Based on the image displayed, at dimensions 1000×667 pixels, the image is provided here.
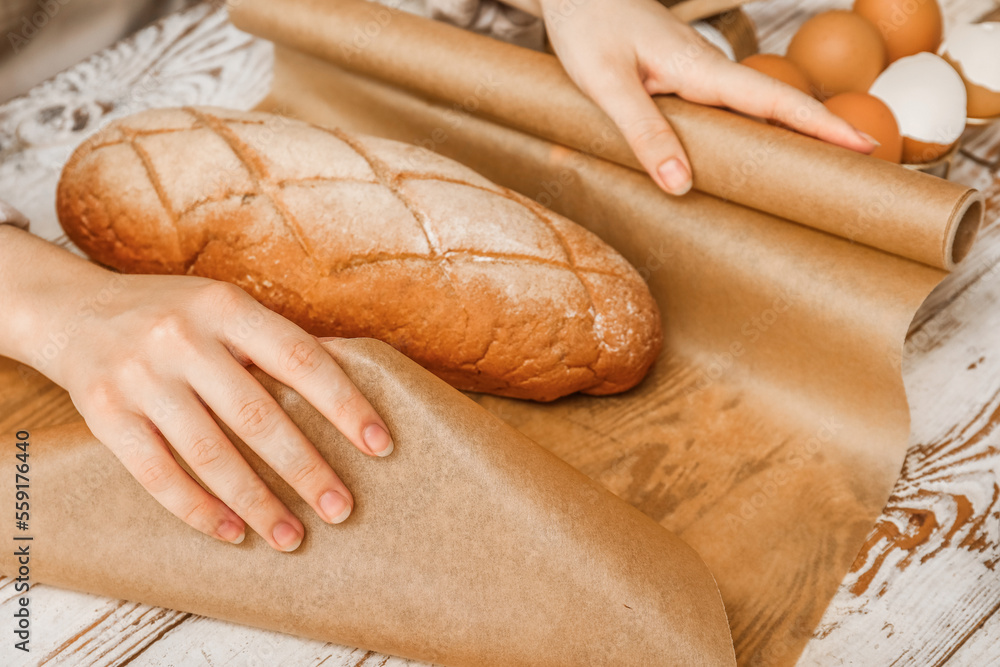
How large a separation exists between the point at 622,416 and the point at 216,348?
0.63 m

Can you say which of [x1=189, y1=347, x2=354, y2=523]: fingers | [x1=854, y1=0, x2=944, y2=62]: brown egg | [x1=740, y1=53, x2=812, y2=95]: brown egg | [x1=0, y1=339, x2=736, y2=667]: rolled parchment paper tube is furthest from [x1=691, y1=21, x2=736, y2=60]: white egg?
[x1=189, y1=347, x2=354, y2=523]: fingers

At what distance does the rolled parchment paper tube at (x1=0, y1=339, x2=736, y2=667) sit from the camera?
740 mm

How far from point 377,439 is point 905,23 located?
126cm

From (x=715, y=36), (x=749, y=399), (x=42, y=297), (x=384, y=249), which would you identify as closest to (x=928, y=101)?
(x=715, y=36)

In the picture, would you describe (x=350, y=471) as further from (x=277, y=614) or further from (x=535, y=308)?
(x=535, y=308)

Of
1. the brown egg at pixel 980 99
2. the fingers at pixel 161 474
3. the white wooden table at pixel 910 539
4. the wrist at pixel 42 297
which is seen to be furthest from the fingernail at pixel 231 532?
the brown egg at pixel 980 99

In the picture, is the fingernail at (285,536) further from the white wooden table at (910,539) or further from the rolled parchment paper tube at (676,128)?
the rolled parchment paper tube at (676,128)

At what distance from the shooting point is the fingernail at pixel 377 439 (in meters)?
0.74

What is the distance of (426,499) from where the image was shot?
2.48 feet

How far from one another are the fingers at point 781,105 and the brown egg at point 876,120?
0.13 m

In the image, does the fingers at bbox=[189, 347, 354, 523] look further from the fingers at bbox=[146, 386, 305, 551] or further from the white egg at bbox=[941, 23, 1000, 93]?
the white egg at bbox=[941, 23, 1000, 93]

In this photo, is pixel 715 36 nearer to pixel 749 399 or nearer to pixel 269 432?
pixel 749 399

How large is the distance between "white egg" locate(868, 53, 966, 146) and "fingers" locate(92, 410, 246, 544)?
116cm

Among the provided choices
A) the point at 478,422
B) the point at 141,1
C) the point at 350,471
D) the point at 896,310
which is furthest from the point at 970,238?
the point at 141,1
